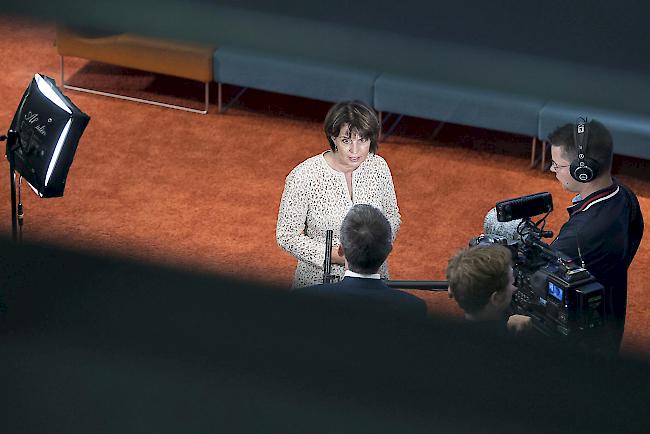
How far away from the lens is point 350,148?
11.6 feet

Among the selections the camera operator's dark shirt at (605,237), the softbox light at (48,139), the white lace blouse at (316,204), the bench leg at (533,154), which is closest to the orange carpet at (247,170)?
the bench leg at (533,154)

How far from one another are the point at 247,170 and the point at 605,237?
358 cm

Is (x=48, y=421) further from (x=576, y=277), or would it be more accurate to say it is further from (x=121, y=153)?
(x=121, y=153)

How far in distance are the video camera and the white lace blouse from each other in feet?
1.37

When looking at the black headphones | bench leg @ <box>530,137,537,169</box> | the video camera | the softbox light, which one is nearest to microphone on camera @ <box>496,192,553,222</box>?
the video camera

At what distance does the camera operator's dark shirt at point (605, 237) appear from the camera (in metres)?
3.19

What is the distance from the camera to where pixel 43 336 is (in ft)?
1.61

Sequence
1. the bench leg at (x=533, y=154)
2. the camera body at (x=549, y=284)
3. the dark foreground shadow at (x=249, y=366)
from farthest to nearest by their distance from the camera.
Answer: the bench leg at (x=533, y=154) < the camera body at (x=549, y=284) < the dark foreground shadow at (x=249, y=366)

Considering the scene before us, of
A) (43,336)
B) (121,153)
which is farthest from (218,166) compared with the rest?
(43,336)

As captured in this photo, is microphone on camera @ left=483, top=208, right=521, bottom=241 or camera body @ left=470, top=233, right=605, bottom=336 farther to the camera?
microphone on camera @ left=483, top=208, right=521, bottom=241

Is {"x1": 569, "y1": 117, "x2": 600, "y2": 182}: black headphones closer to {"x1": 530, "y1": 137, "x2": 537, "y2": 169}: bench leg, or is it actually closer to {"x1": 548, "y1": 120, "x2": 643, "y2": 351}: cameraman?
{"x1": 548, "y1": 120, "x2": 643, "y2": 351}: cameraman

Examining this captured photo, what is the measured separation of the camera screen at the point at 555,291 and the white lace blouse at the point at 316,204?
42.0 inches

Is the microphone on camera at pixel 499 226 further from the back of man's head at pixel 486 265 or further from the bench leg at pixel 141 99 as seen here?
the bench leg at pixel 141 99

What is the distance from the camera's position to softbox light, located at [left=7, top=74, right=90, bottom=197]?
424cm
